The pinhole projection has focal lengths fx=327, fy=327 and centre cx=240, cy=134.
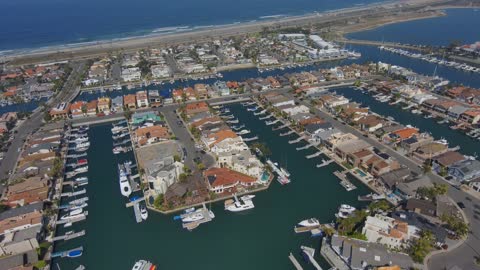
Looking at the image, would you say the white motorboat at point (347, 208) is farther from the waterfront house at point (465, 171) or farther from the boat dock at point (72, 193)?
the boat dock at point (72, 193)

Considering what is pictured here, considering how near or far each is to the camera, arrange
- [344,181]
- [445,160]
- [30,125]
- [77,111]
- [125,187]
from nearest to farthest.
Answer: [125,187]
[344,181]
[445,160]
[30,125]
[77,111]

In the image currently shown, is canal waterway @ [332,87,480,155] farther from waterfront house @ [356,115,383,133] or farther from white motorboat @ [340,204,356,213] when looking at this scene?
white motorboat @ [340,204,356,213]

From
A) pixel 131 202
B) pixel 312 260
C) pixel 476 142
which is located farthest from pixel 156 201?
pixel 476 142

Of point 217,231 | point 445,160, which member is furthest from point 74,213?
point 445,160

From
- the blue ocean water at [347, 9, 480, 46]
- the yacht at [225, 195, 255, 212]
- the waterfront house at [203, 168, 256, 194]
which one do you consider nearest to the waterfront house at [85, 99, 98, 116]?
the waterfront house at [203, 168, 256, 194]

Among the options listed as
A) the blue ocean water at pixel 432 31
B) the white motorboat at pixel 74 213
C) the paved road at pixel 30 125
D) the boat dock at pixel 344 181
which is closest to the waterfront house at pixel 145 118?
the paved road at pixel 30 125

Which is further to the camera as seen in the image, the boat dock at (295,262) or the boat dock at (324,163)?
the boat dock at (324,163)

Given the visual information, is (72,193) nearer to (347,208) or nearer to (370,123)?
(347,208)
